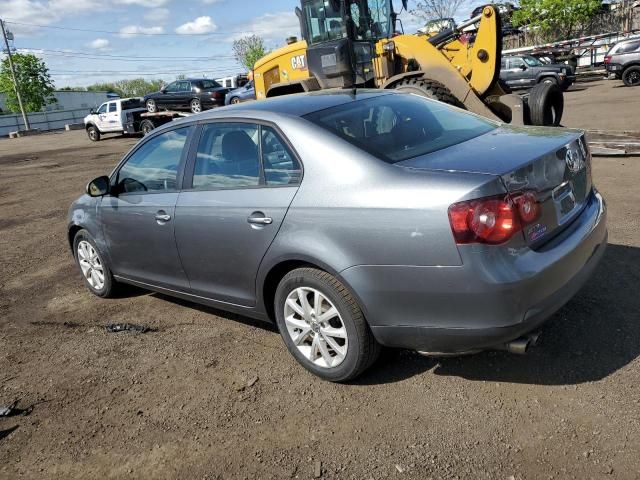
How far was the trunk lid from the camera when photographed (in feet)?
9.09

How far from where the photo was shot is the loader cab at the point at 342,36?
970 centimetres

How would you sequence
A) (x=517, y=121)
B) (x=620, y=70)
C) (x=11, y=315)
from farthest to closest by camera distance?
(x=620, y=70) → (x=517, y=121) → (x=11, y=315)

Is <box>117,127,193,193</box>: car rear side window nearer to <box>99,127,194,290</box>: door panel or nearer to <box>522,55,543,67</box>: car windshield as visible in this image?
<box>99,127,194,290</box>: door panel

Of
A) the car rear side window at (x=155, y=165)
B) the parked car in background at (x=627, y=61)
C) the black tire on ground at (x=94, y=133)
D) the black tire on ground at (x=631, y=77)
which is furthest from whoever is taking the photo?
the black tire on ground at (x=94, y=133)

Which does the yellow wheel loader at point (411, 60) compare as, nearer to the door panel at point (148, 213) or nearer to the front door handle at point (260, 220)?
the door panel at point (148, 213)

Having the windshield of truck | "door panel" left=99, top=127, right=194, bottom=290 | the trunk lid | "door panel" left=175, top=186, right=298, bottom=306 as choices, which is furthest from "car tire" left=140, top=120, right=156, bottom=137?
the trunk lid

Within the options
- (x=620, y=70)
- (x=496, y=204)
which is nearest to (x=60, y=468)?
(x=496, y=204)

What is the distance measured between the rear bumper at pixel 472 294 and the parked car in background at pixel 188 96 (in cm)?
2445

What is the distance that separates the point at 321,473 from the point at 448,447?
627 millimetres

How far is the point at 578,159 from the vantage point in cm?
327

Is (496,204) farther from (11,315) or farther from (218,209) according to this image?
(11,315)

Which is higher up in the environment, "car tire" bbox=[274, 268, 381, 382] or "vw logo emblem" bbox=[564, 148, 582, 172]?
"vw logo emblem" bbox=[564, 148, 582, 172]

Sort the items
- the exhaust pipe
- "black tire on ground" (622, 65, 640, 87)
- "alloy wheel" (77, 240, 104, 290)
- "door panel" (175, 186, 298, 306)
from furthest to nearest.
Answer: "black tire on ground" (622, 65, 640, 87) < "alloy wheel" (77, 240, 104, 290) < "door panel" (175, 186, 298, 306) < the exhaust pipe

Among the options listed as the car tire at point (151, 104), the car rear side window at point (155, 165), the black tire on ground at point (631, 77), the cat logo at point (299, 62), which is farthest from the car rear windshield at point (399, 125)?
the car tire at point (151, 104)
